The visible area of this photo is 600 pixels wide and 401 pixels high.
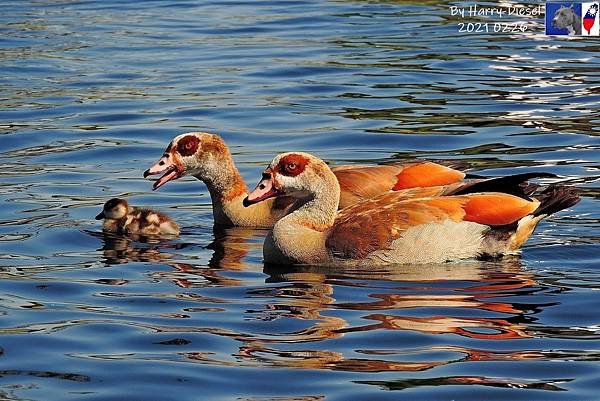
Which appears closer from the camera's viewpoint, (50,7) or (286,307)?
(286,307)

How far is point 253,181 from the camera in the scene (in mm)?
14258

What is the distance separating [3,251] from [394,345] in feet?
13.2

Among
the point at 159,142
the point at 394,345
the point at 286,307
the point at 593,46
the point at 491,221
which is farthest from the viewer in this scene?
the point at 593,46

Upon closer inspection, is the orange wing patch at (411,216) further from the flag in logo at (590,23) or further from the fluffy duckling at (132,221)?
the flag in logo at (590,23)

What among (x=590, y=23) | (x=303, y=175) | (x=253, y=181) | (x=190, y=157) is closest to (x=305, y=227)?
(x=303, y=175)

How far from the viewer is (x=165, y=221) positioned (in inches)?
479

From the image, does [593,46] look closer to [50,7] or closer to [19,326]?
[50,7]

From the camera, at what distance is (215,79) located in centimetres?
1962

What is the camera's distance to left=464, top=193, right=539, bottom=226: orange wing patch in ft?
35.3

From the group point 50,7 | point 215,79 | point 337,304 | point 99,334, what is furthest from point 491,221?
point 50,7

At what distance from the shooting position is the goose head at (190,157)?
509 inches

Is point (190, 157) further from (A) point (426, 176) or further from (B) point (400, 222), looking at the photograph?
(B) point (400, 222)

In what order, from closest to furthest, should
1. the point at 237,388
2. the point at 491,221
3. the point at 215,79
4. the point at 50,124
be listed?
the point at 237,388
the point at 491,221
the point at 50,124
the point at 215,79

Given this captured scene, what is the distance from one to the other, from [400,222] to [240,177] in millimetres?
2829
